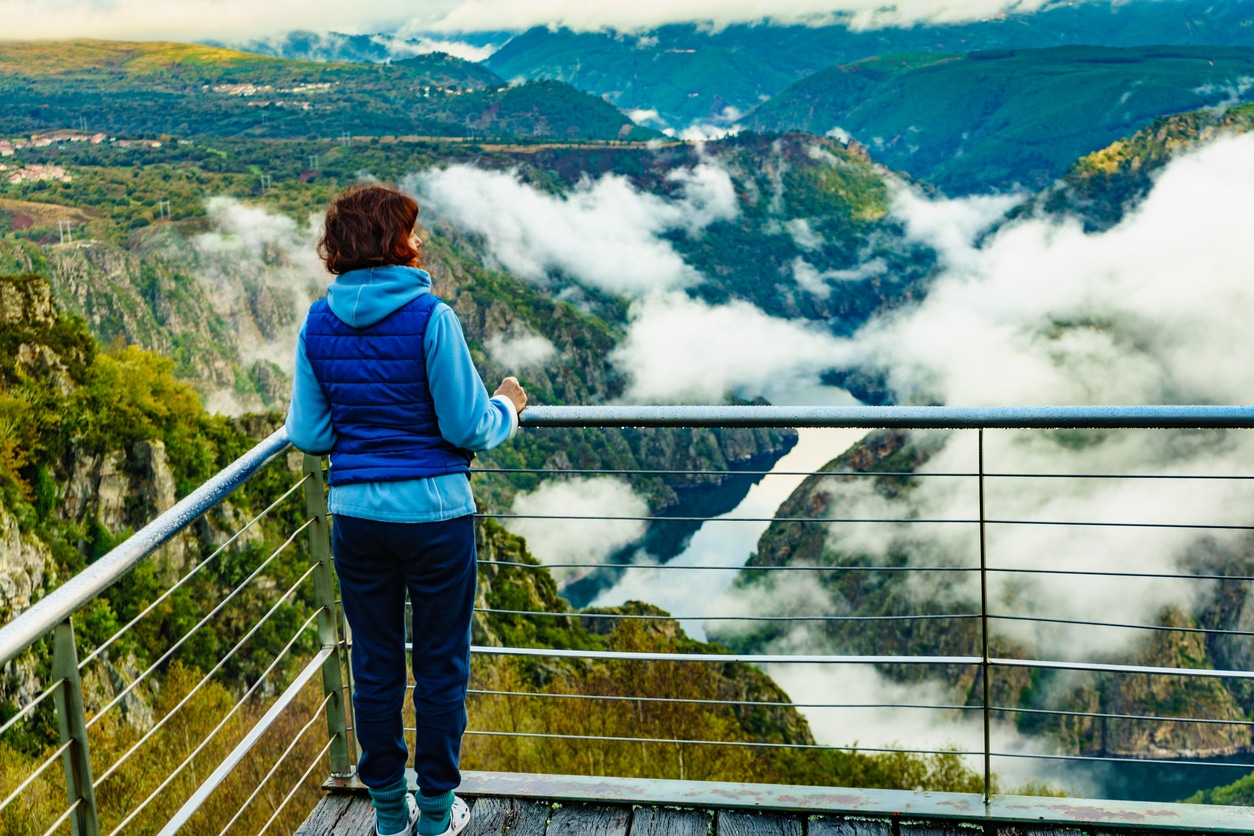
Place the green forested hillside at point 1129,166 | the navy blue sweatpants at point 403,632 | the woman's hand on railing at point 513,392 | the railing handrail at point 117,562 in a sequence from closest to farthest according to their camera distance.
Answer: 1. the railing handrail at point 117,562
2. the navy blue sweatpants at point 403,632
3. the woman's hand on railing at point 513,392
4. the green forested hillside at point 1129,166

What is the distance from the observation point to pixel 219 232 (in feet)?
408

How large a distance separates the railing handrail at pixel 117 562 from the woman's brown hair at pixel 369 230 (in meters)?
0.57

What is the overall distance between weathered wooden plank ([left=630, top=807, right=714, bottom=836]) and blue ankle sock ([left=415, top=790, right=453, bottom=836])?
0.50 metres

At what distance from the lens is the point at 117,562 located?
199 centimetres

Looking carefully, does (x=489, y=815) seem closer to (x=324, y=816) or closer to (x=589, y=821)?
(x=589, y=821)

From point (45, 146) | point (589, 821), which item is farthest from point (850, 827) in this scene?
point (45, 146)

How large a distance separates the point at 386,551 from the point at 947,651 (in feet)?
298

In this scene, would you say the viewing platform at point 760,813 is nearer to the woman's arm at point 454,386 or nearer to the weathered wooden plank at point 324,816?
the weathered wooden plank at point 324,816

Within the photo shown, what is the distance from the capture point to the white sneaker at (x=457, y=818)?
8.97ft

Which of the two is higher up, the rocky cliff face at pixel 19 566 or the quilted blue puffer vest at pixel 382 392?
the quilted blue puffer vest at pixel 382 392

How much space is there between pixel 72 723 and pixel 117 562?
312mm

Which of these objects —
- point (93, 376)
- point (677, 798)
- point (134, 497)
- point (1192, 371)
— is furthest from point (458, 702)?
point (1192, 371)

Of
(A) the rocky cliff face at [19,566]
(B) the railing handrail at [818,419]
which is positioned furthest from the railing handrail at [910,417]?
(A) the rocky cliff face at [19,566]

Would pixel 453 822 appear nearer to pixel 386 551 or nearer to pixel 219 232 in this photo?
pixel 386 551
